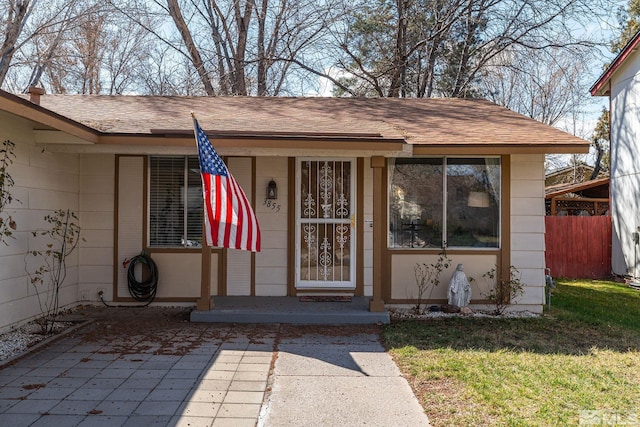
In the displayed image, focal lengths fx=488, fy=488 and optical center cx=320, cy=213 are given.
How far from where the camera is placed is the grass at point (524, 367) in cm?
371

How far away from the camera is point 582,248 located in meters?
12.9

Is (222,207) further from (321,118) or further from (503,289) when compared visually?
(503,289)

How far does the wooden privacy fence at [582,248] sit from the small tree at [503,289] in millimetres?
6489

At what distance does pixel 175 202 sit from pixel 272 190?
1510mm

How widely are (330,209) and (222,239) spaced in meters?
2.68

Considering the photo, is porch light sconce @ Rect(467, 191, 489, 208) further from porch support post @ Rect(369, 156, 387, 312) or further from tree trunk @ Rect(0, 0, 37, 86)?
tree trunk @ Rect(0, 0, 37, 86)

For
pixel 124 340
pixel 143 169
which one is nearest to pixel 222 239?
pixel 124 340

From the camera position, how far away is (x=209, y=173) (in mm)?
5176

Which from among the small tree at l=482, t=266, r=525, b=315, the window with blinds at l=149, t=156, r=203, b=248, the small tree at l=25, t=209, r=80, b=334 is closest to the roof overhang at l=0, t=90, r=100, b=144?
the small tree at l=25, t=209, r=80, b=334

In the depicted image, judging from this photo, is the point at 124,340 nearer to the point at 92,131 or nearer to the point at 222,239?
the point at 222,239

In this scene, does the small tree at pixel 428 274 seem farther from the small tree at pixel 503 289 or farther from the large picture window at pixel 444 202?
the small tree at pixel 503 289

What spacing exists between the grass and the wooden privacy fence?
18.0 ft

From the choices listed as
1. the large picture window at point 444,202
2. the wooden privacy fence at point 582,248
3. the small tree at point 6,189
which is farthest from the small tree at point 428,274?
the wooden privacy fence at point 582,248

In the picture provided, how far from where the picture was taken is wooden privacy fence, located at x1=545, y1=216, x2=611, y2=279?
12.8 metres
